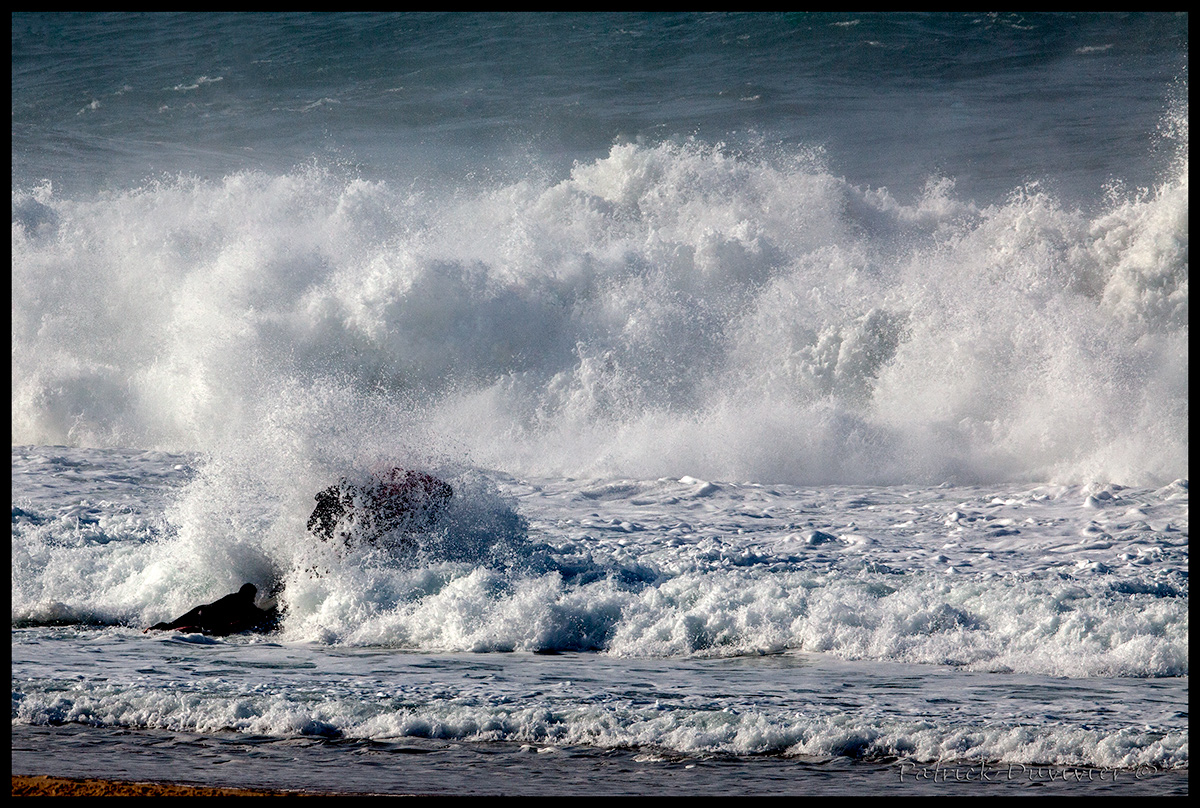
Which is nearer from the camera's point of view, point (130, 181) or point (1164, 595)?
point (1164, 595)

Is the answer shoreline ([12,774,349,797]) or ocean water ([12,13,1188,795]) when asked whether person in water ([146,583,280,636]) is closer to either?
ocean water ([12,13,1188,795])

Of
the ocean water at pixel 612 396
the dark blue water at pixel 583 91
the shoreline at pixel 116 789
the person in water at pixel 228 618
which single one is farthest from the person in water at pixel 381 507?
the dark blue water at pixel 583 91

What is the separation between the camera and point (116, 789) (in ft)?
13.6

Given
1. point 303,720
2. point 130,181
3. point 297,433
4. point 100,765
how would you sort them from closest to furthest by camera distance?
point 100,765
point 303,720
point 297,433
point 130,181

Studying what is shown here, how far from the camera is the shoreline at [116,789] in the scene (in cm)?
405

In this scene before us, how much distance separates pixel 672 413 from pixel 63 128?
47.5 ft

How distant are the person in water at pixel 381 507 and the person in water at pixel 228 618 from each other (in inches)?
29.6

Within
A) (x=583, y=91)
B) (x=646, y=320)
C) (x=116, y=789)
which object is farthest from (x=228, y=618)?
(x=583, y=91)

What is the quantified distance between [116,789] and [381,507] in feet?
13.1

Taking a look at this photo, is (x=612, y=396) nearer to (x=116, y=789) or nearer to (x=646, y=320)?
(x=646, y=320)

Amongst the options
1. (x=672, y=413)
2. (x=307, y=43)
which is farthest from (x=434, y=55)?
(x=672, y=413)

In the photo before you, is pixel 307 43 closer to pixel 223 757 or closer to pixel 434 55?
pixel 434 55

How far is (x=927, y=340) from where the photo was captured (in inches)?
549

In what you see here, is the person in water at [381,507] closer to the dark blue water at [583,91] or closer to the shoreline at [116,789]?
the shoreline at [116,789]
